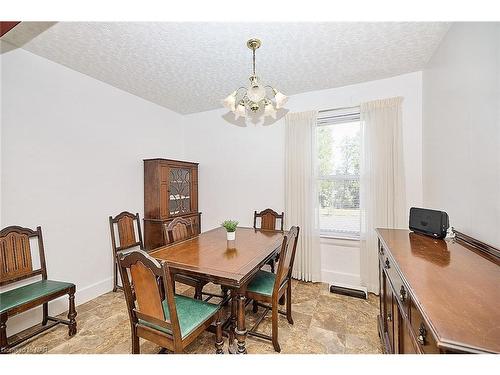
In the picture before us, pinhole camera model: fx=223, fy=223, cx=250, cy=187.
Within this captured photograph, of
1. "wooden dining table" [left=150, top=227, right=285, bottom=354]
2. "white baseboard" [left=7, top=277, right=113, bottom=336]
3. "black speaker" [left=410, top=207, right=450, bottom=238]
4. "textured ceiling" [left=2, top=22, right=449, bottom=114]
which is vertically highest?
"textured ceiling" [left=2, top=22, right=449, bottom=114]

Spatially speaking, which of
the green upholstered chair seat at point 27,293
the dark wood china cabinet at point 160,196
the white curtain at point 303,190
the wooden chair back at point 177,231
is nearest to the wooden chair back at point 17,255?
the green upholstered chair seat at point 27,293

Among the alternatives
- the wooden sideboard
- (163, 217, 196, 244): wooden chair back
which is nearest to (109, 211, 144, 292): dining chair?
(163, 217, 196, 244): wooden chair back

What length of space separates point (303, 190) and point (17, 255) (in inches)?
123

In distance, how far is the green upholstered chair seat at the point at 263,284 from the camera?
1.91m

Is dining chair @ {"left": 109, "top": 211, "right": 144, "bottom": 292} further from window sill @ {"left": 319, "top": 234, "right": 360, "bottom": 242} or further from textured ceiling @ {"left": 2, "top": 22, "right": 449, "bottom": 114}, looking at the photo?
window sill @ {"left": 319, "top": 234, "right": 360, "bottom": 242}

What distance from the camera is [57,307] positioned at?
93.4 inches

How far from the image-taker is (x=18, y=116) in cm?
211

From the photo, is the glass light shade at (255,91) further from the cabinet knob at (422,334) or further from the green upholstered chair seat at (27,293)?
the green upholstered chair seat at (27,293)

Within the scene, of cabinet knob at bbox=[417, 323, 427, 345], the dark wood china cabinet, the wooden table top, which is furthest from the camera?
the dark wood china cabinet

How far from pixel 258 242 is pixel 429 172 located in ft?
6.60

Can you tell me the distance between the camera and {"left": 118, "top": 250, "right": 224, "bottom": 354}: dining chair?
127cm

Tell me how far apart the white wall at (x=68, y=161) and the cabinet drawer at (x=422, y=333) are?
10.2 feet

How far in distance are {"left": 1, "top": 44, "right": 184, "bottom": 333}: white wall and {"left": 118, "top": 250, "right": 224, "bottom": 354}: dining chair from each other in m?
1.58
